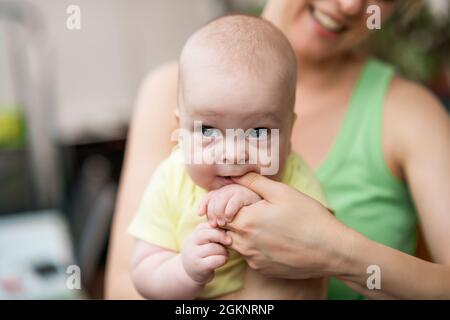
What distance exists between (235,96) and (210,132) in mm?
41

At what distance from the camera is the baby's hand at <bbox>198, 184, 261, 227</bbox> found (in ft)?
1.89

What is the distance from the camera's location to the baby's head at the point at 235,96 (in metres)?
0.55

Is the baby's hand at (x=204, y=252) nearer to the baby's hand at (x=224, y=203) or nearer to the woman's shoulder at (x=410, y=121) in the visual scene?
the baby's hand at (x=224, y=203)

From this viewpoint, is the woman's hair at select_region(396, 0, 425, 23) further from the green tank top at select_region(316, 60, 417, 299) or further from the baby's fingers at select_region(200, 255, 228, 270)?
the baby's fingers at select_region(200, 255, 228, 270)

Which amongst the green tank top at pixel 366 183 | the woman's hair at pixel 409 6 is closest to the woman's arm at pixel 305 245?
the green tank top at pixel 366 183

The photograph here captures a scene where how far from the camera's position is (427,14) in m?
2.17

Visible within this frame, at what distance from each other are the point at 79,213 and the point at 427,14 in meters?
1.27

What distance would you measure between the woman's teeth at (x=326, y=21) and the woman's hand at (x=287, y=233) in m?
0.25

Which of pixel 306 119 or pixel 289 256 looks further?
pixel 306 119

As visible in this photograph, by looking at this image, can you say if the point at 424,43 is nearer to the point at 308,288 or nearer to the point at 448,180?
the point at 448,180

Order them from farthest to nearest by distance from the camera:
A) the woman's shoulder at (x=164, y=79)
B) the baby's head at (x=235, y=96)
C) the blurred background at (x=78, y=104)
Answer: the blurred background at (x=78, y=104), the woman's shoulder at (x=164, y=79), the baby's head at (x=235, y=96)

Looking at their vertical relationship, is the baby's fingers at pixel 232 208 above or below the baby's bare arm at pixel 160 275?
above

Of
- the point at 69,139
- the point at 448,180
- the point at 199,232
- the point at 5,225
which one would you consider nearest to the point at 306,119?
the point at 448,180

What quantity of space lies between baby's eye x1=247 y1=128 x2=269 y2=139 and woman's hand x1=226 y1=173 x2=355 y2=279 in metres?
0.04
